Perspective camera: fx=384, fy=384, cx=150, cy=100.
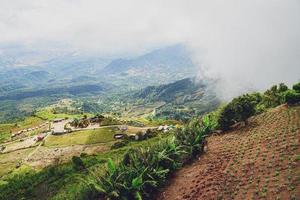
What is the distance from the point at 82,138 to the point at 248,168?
12219cm

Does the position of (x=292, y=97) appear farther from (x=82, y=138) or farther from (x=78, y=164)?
(x=82, y=138)

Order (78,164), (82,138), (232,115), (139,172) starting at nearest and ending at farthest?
(139,172) < (232,115) < (78,164) < (82,138)

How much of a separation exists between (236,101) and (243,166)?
14.8 m

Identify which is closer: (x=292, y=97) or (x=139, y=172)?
(x=139, y=172)

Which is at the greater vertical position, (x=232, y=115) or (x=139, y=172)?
(x=232, y=115)

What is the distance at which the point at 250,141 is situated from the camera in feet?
109

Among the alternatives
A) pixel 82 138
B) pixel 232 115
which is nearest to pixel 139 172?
pixel 232 115

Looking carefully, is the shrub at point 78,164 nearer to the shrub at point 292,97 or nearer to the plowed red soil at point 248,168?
the shrub at point 292,97

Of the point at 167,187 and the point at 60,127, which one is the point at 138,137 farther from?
the point at 167,187

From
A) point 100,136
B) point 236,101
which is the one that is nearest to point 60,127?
point 100,136

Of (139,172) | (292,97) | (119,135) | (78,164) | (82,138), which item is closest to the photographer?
(139,172)

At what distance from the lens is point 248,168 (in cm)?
2762

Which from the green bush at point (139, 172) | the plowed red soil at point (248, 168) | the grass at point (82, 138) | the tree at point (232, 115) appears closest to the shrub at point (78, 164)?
the grass at point (82, 138)

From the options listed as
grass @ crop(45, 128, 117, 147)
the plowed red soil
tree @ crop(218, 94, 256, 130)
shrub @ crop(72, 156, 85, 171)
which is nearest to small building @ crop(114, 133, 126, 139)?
grass @ crop(45, 128, 117, 147)
